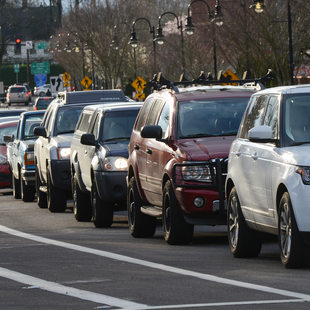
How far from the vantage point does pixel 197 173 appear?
47.7ft

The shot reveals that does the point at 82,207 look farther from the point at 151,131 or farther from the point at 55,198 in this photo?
the point at 151,131

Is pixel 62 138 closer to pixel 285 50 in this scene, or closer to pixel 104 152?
pixel 104 152

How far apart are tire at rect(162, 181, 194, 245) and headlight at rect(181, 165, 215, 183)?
0.98 ft

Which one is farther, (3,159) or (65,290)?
(3,159)

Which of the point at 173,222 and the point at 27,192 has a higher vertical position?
the point at 173,222

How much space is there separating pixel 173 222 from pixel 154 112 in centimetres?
237

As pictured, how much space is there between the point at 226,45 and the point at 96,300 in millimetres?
49992

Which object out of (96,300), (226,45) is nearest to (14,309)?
(96,300)

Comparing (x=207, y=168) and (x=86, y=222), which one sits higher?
(x=207, y=168)

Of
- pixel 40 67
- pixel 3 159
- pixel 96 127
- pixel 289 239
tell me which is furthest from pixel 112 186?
pixel 40 67

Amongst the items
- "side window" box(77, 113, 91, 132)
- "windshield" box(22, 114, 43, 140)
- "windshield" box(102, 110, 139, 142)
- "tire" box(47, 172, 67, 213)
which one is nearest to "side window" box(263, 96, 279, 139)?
"windshield" box(102, 110, 139, 142)

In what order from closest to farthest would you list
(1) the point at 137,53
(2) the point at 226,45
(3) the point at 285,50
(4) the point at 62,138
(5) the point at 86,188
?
(5) the point at 86,188 < (4) the point at 62,138 < (3) the point at 285,50 < (2) the point at 226,45 < (1) the point at 137,53

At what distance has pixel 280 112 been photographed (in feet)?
40.0

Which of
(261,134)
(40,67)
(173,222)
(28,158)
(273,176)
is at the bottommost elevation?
(40,67)
